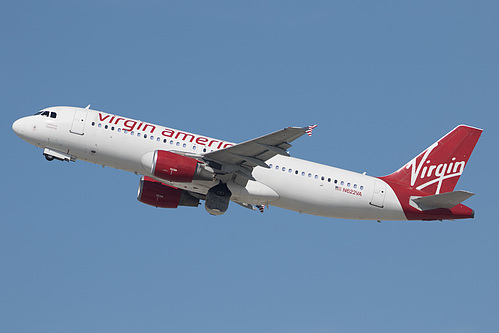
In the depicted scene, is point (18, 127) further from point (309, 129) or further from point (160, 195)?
point (309, 129)

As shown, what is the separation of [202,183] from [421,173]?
611 inches

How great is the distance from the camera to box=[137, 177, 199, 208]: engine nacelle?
165ft

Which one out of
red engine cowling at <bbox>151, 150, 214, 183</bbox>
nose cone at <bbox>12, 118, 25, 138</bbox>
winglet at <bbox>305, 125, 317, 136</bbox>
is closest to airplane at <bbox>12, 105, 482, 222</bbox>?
Result: red engine cowling at <bbox>151, 150, 214, 183</bbox>

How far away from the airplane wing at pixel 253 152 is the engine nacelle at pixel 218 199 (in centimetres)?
141

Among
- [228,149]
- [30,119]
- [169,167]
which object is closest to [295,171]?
[228,149]

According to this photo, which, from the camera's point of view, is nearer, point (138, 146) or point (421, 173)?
point (138, 146)

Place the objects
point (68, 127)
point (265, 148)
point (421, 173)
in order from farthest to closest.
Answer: point (421, 173), point (68, 127), point (265, 148)

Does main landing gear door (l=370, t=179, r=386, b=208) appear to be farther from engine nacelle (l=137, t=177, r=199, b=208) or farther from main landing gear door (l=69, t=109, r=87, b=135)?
main landing gear door (l=69, t=109, r=87, b=135)

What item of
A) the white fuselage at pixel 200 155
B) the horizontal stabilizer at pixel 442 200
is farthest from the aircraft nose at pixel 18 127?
the horizontal stabilizer at pixel 442 200

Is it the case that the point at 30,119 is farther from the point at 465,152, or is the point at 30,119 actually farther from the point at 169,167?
the point at 465,152

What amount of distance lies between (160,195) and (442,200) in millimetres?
18660

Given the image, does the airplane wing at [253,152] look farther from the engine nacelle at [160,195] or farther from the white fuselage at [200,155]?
the engine nacelle at [160,195]

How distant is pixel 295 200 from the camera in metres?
47.8

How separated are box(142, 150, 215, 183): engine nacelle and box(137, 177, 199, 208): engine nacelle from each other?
4652 millimetres
